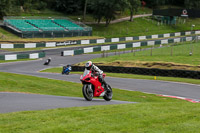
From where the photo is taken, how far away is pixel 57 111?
1035 centimetres

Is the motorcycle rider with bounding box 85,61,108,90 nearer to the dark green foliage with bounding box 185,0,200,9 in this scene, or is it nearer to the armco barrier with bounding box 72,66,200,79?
the armco barrier with bounding box 72,66,200,79

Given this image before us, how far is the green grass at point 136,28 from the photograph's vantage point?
73.9m

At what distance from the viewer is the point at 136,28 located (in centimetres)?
7862

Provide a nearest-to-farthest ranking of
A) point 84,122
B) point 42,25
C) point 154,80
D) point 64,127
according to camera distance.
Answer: point 64,127 < point 84,122 < point 154,80 < point 42,25

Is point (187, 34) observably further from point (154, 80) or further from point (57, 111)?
point (57, 111)

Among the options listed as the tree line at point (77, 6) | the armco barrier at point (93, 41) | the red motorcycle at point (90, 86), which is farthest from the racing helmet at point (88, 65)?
the tree line at point (77, 6)

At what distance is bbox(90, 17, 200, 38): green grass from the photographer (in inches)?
2908

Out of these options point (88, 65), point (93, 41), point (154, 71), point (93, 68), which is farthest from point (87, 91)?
point (93, 41)

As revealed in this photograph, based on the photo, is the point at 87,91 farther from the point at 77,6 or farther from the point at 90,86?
the point at 77,6

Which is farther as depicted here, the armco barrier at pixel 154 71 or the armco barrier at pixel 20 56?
the armco barrier at pixel 20 56

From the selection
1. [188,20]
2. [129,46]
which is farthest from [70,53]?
[188,20]

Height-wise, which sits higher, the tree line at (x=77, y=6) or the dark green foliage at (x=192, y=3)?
the dark green foliage at (x=192, y=3)

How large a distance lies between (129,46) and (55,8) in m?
31.9

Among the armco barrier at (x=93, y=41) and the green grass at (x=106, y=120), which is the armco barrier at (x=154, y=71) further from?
the armco barrier at (x=93, y=41)
